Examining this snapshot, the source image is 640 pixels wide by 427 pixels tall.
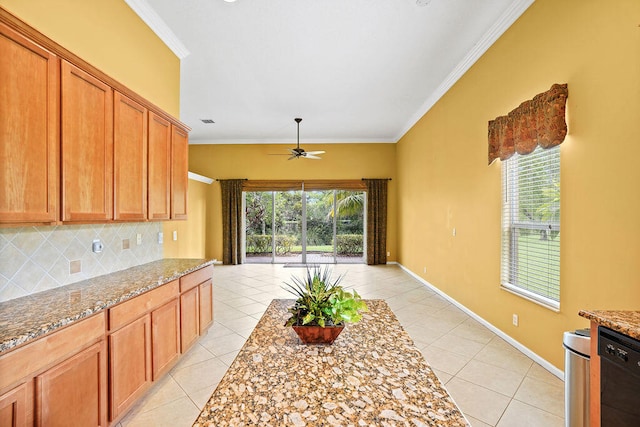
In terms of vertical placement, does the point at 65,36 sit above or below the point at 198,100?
below

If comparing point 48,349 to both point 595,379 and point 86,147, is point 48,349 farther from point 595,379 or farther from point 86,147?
point 595,379

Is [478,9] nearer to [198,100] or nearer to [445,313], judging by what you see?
[445,313]

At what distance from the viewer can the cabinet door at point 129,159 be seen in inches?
84.3

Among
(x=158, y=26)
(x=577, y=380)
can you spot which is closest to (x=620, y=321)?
(x=577, y=380)

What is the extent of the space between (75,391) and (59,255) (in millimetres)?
983

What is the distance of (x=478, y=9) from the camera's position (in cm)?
278

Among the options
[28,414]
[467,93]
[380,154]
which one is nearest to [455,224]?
[467,93]

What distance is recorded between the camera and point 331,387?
2.93 ft

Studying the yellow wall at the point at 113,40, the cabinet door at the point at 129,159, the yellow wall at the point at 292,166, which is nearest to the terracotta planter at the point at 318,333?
the cabinet door at the point at 129,159

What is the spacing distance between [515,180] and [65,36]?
160 inches

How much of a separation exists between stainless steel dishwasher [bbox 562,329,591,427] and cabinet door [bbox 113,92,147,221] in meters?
3.21

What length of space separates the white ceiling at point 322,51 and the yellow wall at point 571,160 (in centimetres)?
41

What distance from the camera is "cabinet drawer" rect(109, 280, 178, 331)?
5.87ft

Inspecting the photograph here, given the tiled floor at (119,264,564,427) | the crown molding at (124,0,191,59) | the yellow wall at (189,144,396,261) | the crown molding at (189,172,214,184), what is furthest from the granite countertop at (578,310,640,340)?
the crown molding at (189,172,214,184)
